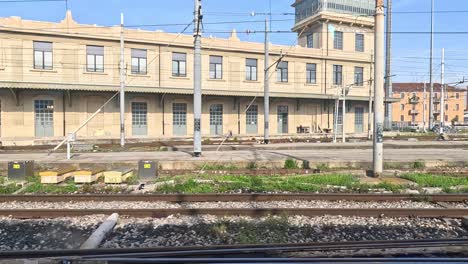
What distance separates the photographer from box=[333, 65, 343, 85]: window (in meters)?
40.8

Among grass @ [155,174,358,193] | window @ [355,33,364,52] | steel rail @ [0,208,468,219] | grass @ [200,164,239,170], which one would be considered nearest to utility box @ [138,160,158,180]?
grass @ [155,174,358,193]

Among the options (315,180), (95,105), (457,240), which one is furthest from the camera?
(95,105)

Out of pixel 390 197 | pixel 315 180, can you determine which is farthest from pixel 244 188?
pixel 390 197

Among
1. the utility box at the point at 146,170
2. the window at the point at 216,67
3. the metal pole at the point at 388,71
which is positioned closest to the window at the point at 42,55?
the window at the point at 216,67

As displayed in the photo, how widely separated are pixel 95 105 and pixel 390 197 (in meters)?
27.3

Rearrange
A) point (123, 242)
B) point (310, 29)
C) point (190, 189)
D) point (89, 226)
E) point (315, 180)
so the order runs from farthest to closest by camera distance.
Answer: point (310, 29) < point (315, 180) < point (190, 189) < point (89, 226) < point (123, 242)

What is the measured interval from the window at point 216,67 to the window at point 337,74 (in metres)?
14.0

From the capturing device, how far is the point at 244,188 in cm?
1065

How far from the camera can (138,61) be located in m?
32.2

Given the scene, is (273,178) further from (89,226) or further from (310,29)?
(310,29)

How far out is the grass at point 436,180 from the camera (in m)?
11.2

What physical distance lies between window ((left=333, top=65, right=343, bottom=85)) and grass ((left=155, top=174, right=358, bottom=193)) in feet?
99.0

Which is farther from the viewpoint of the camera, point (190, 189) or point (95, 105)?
point (95, 105)

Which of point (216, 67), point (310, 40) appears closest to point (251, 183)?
point (216, 67)
